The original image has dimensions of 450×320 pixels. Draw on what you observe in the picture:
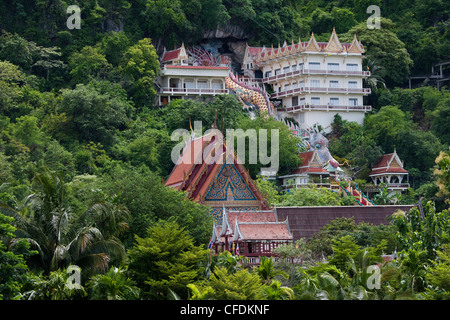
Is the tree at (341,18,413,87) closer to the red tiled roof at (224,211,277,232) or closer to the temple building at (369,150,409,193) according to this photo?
the temple building at (369,150,409,193)

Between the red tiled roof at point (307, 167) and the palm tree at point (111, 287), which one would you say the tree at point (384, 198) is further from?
the palm tree at point (111, 287)

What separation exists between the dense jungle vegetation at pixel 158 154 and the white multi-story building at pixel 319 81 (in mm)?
1657

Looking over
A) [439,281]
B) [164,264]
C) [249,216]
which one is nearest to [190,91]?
[249,216]

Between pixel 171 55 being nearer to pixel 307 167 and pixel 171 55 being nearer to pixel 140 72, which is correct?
pixel 140 72

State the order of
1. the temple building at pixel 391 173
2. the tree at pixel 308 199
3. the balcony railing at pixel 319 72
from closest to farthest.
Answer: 1. the tree at pixel 308 199
2. the temple building at pixel 391 173
3. the balcony railing at pixel 319 72

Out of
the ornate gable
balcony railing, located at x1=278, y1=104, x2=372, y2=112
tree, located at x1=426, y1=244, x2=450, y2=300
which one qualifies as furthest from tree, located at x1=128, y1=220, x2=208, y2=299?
balcony railing, located at x1=278, y1=104, x2=372, y2=112

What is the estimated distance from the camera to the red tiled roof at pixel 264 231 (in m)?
32.0

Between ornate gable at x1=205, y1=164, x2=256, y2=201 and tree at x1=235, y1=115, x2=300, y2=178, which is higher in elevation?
tree at x1=235, y1=115, x2=300, y2=178

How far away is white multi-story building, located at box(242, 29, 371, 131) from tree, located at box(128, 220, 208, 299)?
38274mm

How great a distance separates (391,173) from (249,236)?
27.2m

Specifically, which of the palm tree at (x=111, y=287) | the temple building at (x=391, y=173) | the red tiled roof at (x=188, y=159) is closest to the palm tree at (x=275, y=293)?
the palm tree at (x=111, y=287)

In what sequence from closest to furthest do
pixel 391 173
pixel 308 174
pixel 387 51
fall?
pixel 308 174 < pixel 391 173 < pixel 387 51

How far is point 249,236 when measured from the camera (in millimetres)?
31891

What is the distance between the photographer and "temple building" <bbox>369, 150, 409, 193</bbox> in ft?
188
